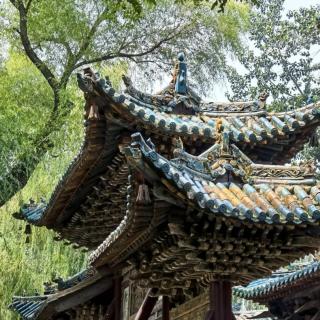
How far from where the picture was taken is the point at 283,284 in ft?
33.0

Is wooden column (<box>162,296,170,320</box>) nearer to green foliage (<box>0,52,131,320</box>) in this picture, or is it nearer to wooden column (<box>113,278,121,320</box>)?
wooden column (<box>113,278,121,320</box>)

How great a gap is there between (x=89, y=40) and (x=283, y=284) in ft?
21.2

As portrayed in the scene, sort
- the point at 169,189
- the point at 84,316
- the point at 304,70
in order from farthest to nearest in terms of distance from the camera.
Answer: the point at 304,70, the point at 84,316, the point at 169,189

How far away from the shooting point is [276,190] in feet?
20.8

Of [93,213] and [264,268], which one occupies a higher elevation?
[93,213]

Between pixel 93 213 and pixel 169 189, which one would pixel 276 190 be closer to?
pixel 169 189

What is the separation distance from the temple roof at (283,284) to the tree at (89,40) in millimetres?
4341

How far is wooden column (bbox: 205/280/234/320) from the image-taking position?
6.28 meters

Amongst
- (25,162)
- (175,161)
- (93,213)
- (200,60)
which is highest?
(200,60)

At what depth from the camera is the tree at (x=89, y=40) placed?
1293 centimetres

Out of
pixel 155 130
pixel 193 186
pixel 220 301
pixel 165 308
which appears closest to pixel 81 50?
pixel 155 130

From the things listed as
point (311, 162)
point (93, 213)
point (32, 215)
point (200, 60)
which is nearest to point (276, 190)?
point (311, 162)

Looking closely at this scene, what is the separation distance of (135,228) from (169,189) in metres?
0.82

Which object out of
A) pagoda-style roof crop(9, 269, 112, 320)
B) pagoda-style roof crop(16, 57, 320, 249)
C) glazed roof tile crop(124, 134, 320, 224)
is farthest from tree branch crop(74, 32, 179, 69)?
glazed roof tile crop(124, 134, 320, 224)
